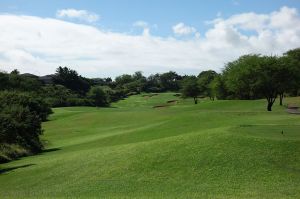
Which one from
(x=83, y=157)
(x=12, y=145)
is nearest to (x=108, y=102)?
(x=12, y=145)

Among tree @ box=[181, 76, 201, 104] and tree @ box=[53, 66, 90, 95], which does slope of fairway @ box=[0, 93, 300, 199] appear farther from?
tree @ box=[53, 66, 90, 95]

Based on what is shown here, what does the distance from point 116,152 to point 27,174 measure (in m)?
5.75

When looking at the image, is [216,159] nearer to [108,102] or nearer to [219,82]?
[219,82]

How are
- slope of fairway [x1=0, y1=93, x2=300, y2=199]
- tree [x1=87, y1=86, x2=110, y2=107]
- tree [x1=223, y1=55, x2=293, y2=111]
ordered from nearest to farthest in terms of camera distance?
slope of fairway [x1=0, y1=93, x2=300, y2=199] < tree [x1=223, y1=55, x2=293, y2=111] < tree [x1=87, y1=86, x2=110, y2=107]

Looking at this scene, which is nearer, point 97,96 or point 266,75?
point 266,75

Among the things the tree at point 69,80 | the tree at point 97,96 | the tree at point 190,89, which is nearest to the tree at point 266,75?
the tree at point 190,89

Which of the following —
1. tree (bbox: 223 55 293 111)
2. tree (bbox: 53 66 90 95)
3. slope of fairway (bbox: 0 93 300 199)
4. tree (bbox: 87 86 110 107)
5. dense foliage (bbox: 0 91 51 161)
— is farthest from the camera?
tree (bbox: 53 66 90 95)

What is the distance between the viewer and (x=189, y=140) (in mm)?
29844

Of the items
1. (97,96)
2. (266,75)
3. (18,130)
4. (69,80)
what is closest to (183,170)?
(18,130)

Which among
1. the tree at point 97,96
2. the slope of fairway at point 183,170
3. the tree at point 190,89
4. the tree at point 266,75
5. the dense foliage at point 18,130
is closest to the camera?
the slope of fairway at point 183,170

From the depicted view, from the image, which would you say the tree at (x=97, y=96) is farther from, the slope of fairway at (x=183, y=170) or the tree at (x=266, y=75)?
the slope of fairway at (x=183, y=170)

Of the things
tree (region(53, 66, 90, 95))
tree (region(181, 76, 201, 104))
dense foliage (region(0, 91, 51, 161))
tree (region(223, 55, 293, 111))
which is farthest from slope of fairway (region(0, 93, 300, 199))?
tree (region(53, 66, 90, 95))

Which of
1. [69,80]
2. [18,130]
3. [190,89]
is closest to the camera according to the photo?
[18,130]

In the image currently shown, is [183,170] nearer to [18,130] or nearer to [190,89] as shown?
[18,130]
